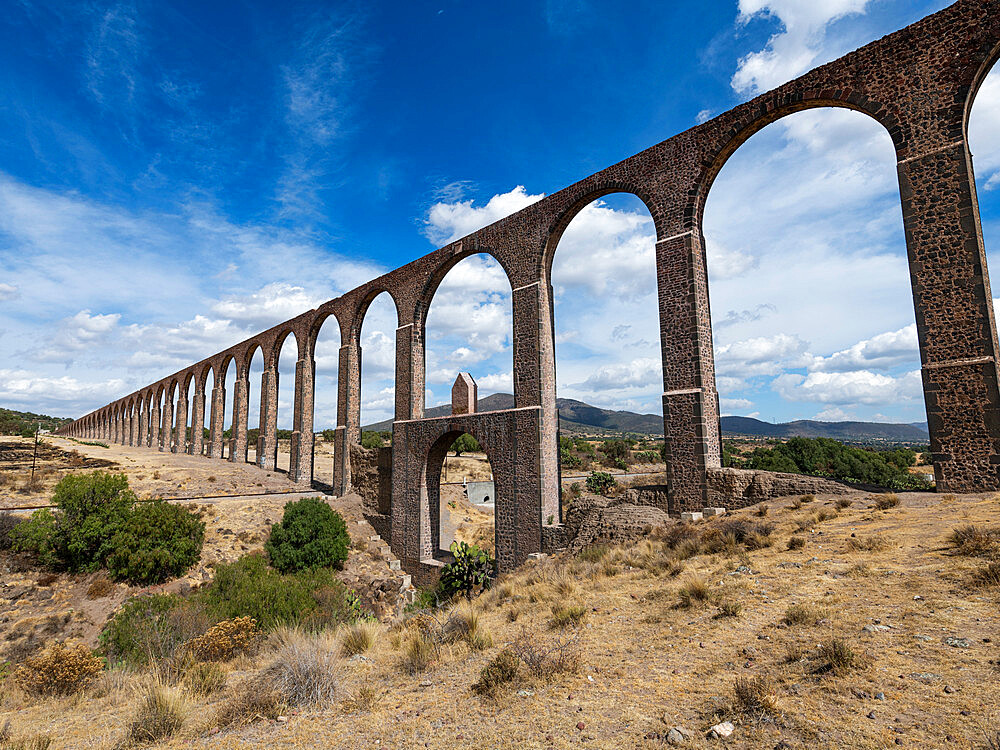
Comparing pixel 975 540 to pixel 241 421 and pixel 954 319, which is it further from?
pixel 241 421

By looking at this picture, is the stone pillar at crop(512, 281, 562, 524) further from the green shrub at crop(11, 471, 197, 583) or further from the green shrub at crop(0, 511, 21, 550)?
the green shrub at crop(0, 511, 21, 550)

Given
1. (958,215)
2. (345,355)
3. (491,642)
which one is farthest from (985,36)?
(345,355)

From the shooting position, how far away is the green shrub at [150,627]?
31.1ft

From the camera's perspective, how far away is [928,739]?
11.0 feet

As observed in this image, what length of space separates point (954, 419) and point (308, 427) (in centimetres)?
2599

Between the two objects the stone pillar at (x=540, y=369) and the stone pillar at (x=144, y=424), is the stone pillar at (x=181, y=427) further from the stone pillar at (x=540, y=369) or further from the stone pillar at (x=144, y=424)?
the stone pillar at (x=540, y=369)

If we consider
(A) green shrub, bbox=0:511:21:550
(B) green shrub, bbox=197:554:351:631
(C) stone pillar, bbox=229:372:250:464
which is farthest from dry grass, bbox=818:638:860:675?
(C) stone pillar, bbox=229:372:250:464

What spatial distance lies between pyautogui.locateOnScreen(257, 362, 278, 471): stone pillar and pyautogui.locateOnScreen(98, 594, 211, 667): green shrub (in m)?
19.2

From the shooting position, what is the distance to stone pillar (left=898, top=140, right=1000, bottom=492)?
8906 mm

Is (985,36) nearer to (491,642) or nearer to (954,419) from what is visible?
(954,419)

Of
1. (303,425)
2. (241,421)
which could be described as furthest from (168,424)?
(303,425)

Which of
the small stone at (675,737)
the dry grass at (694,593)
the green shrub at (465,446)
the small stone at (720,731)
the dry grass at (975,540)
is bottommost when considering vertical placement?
the small stone at (675,737)

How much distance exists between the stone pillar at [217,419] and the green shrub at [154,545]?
2166cm

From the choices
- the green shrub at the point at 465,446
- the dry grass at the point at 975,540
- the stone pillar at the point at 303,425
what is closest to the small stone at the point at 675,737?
the dry grass at the point at 975,540
